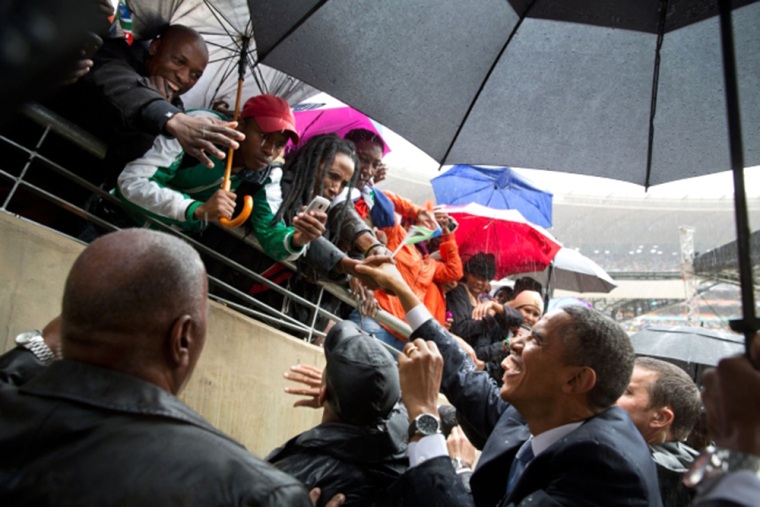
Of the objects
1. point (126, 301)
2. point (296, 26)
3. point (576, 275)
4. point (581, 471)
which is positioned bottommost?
point (581, 471)

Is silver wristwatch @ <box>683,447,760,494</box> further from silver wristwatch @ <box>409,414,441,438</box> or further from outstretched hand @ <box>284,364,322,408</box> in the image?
outstretched hand @ <box>284,364,322,408</box>

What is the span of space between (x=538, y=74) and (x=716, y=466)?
2.32m

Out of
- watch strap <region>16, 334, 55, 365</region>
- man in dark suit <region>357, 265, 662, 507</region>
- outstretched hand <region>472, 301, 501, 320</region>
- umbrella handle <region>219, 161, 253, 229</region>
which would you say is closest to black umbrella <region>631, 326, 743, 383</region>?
outstretched hand <region>472, 301, 501, 320</region>

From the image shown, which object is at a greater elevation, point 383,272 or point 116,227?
point 116,227

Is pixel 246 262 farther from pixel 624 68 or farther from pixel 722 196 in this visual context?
pixel 722 196

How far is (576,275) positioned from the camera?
9.87 m

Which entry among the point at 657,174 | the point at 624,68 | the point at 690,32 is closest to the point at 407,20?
the point at 624,68

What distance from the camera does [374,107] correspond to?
10.7 feet

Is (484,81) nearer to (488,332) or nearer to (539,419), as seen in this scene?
(539,419)

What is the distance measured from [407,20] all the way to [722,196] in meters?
30.4

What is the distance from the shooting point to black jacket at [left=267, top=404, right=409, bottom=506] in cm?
223

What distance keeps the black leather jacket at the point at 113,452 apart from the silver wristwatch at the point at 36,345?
0.62 m

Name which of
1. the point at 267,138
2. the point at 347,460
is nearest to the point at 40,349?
the point at 347,460

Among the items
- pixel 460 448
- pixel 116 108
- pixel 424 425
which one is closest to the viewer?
pixel 424 425
